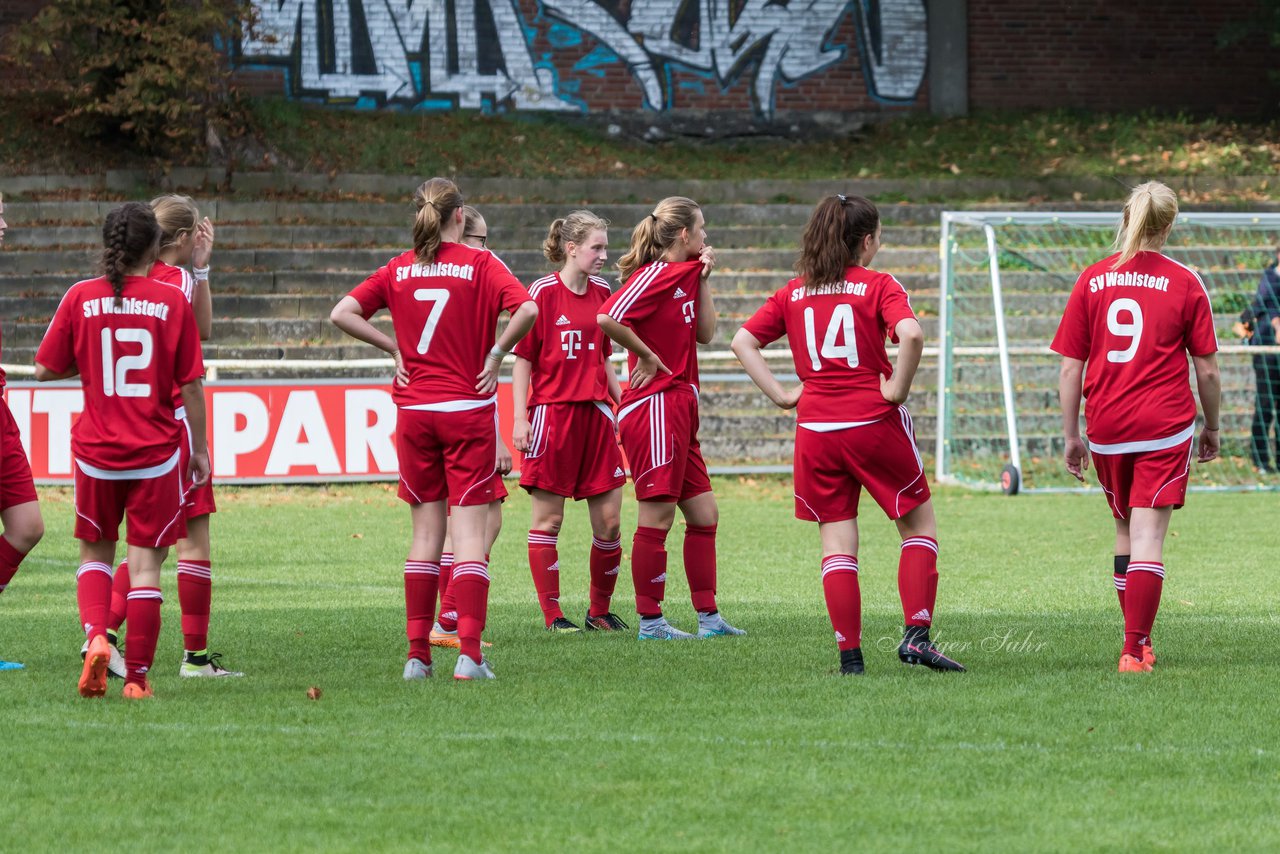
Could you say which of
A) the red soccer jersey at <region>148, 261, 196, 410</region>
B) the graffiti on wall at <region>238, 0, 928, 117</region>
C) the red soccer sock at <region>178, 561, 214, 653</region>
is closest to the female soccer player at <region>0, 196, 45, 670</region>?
A: the red soccer sock at <region>178, 561, 214, 653</region>

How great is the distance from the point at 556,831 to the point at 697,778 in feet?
2.22

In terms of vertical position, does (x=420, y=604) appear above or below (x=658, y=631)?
above

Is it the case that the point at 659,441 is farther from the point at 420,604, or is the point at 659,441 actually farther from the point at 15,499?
the point at 15,499

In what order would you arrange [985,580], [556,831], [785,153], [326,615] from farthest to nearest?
[785,153], [985,580], [326,615], [556,831]

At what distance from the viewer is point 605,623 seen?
8734mm

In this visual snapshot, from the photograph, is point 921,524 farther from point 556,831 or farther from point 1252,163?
point 1252,163

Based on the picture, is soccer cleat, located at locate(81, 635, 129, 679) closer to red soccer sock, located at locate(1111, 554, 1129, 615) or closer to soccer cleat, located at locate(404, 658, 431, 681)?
soccer cleat, located at locate(404, 658, 431, 681)

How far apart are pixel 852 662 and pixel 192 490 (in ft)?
9.09

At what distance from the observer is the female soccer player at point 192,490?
7051 mm

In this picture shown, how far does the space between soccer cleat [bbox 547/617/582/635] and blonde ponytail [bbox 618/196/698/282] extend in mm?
1837

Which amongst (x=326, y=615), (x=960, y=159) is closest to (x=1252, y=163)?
(x=960, y=159)

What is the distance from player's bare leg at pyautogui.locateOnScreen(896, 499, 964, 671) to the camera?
6992 millimetres

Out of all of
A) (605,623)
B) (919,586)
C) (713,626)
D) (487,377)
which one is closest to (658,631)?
(713,626)

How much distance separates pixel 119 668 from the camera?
24.1 feet
